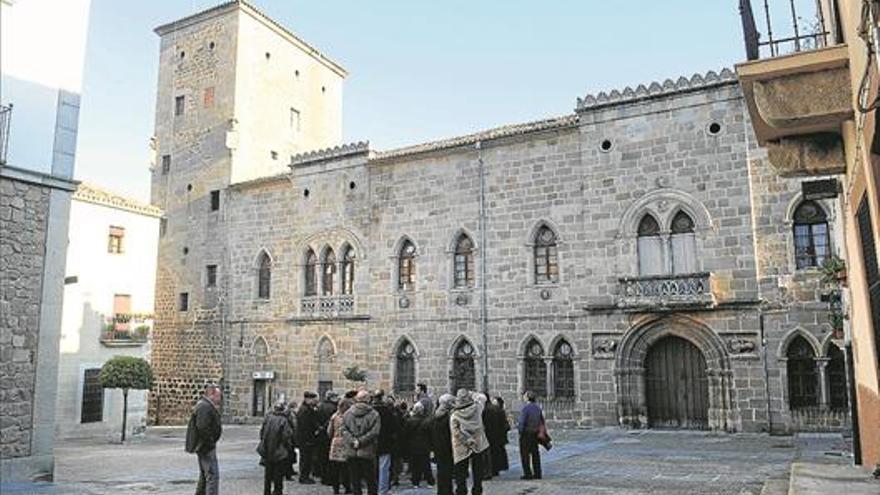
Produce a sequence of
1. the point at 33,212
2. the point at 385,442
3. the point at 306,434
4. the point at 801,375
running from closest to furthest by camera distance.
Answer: the point at 385,442 → the point at 33,212 → the point at 306,434 → the point at 801,375

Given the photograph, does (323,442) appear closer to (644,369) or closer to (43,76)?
(43,76)

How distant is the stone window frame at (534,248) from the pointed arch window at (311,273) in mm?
8087

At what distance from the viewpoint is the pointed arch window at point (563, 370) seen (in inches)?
Answer: 785

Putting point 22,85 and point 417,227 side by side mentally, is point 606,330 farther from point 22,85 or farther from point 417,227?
point 22,85

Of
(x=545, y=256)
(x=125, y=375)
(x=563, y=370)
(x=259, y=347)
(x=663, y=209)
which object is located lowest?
(x=125, y=375)

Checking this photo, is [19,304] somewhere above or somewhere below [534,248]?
below

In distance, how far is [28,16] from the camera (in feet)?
35.4

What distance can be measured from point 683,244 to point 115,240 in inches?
696

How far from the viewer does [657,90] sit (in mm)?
19594

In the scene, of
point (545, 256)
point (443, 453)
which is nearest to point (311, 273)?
point (545, 256)

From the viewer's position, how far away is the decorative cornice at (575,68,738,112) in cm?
1877

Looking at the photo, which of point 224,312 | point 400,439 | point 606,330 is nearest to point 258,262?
point 224,312

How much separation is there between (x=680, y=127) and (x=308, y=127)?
1860 centimetres

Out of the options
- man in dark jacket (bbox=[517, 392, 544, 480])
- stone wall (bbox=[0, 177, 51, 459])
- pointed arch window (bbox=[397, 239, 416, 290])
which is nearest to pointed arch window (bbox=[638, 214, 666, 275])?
pointed arch window (bbox=[397, 239, 416, 290])
